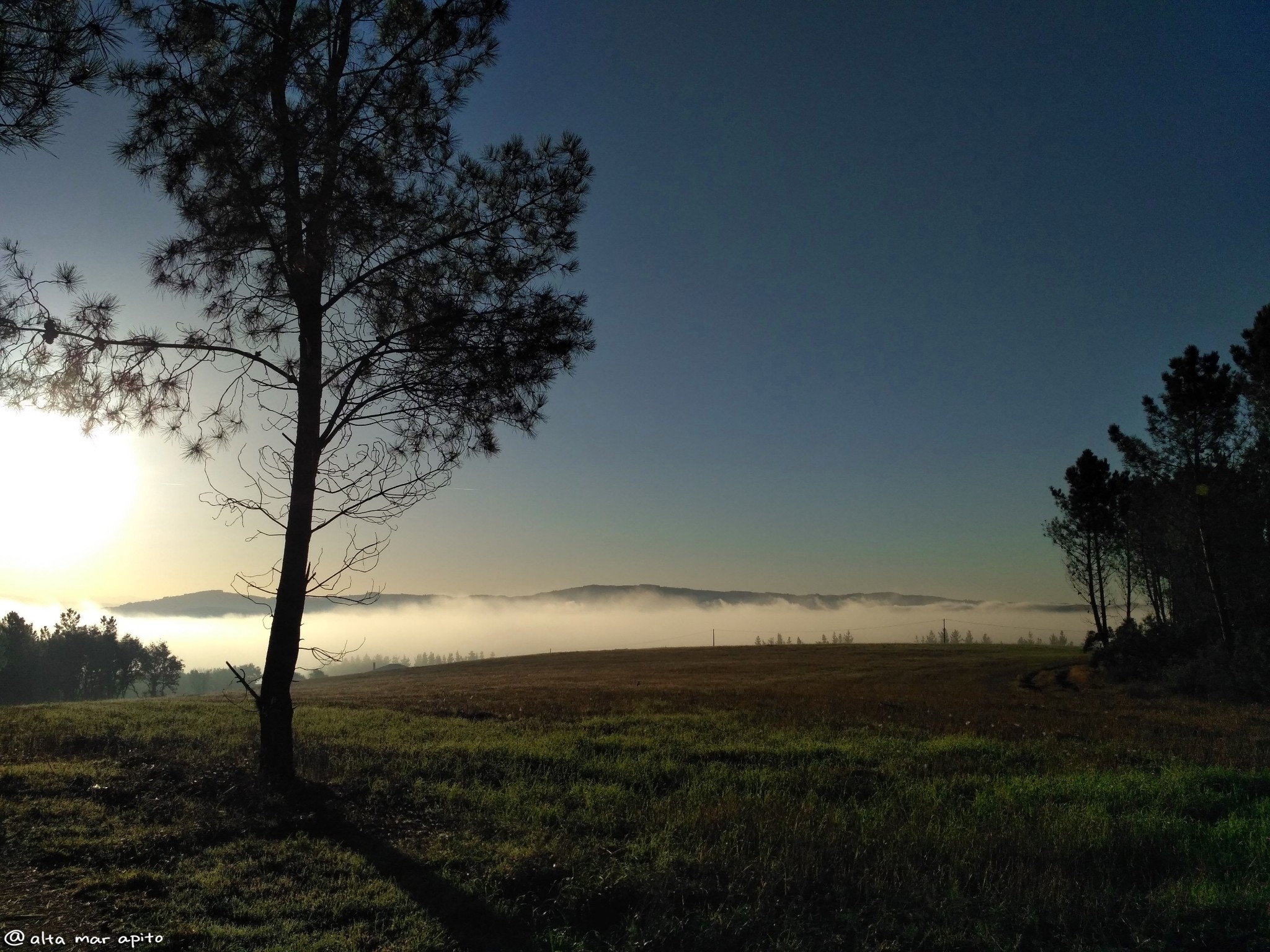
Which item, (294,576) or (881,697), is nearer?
(294,576)

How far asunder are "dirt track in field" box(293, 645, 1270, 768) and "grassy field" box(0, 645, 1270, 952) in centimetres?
107

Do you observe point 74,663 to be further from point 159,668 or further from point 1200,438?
point 1200,438

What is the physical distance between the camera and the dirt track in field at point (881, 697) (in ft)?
51.1

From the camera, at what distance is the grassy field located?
499cm

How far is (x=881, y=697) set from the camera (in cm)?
2431

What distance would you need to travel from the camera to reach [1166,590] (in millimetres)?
44562

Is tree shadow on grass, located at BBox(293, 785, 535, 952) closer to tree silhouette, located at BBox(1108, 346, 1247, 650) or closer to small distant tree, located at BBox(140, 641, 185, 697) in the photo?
tree silhouette, located at BBox(1108, 346, 1247, 650)

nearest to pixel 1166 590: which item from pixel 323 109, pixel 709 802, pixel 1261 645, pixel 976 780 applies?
pixel 1261 645

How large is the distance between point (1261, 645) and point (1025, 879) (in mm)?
25409

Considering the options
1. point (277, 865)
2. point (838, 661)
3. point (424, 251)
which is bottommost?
point (838, 661)

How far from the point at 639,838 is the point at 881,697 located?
773 inches

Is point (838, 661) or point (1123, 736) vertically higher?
point (1123, 736)

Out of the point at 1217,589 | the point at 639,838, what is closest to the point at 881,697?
the point at 1217,589

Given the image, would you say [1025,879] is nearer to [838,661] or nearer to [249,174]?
[249,174]
